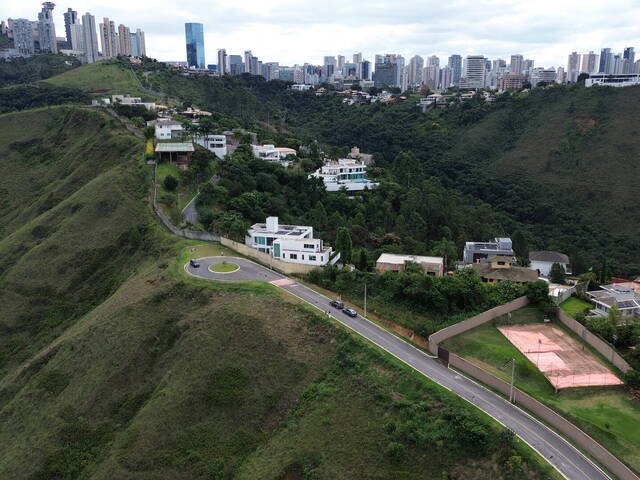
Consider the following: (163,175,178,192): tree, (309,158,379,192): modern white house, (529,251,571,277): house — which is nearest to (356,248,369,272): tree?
(529,251,571,277): house

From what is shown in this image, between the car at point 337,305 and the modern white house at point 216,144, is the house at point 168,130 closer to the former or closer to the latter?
the modern white house at point 216,144

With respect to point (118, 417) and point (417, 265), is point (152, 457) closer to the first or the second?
point (118, 417)

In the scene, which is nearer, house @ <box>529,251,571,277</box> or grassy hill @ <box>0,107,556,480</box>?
grassy hill @ <box>0,107,556,480</box>

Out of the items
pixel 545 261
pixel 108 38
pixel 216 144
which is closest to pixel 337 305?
pixel 545 261

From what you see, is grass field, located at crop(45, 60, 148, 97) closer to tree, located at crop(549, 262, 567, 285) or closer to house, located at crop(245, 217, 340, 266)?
house, located at crop(245, 217, 340, 266)

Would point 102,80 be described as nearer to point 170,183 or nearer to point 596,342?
point 170,183

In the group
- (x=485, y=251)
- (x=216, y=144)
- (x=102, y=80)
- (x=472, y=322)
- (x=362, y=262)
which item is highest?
(x=102, y=80)

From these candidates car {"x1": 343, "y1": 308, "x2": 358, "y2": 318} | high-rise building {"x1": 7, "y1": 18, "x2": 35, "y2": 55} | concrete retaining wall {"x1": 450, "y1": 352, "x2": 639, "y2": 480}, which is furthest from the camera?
high-rise building {"x1": 7, "y1": 18, "x2": 35, "y2": 55}

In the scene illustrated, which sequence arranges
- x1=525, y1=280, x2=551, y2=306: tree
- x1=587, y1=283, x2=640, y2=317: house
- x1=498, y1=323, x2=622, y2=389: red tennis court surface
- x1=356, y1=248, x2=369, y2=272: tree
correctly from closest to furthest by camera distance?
x1=498, y1=323, x2=622, y2=389: red tennis court surface < x1=587, y1=283, x2=640, y2=317: house < x1=525, y1=280, x2=551, y2=306: tree < x1=356, y1=248, x2=369, y2=272: tree
